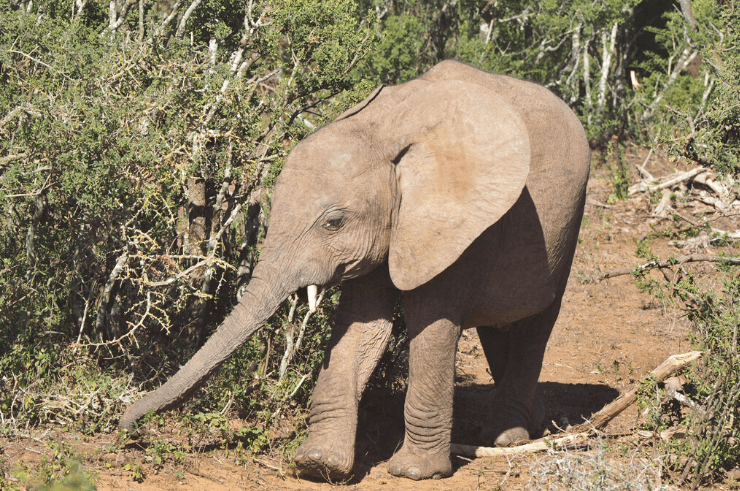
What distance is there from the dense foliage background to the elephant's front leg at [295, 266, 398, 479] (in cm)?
49

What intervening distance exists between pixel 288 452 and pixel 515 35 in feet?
28.8

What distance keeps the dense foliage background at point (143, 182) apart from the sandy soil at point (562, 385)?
18.5 inches

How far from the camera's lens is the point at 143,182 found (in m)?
5.40

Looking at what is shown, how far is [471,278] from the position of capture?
5.46 meters

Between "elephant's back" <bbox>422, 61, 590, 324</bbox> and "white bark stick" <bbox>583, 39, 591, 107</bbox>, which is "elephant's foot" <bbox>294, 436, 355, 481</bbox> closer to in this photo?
"elephant's back" <bbox>422, 61, 590, 324</bbox>

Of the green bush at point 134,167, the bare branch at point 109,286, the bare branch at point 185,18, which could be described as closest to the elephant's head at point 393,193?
the green bush at point 134,167

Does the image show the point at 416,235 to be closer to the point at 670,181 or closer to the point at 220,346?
the point at 220,346

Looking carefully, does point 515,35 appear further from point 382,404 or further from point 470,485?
point 470,485

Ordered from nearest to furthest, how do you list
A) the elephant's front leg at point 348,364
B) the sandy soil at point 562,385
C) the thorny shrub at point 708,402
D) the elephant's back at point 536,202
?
1. the sandy soil at point 562,385
2. the thorny shrub at point 708,402
3. the elephant's front leg at point 348,364
4. the elephant's back at point 536,202

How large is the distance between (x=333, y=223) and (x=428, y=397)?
121cm

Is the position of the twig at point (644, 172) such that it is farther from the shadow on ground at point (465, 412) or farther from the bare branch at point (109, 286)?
the bare branch at point (109, 286)

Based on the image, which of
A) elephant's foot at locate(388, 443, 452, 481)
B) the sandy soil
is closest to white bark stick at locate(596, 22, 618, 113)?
the sandy soil

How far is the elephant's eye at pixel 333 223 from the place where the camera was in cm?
498

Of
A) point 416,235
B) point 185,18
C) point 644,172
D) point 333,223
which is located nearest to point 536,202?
point 416,235
